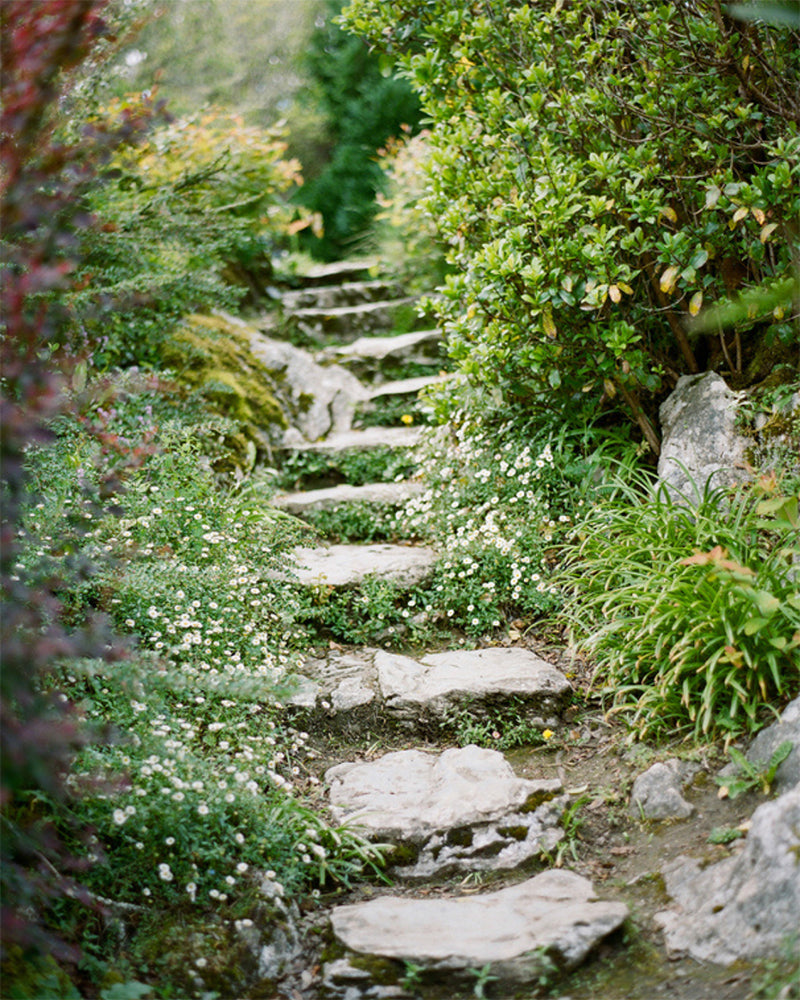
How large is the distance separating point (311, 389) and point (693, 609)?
441 cm

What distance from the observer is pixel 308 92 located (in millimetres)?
13523

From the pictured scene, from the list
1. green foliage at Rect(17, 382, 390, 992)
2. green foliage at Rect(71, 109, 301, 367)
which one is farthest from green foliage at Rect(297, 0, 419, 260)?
green foliage at Rect(17, 382, 390, 992)

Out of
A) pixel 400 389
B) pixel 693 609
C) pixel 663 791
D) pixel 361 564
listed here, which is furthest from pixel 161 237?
pixel 663 791

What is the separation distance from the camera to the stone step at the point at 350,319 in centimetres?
784

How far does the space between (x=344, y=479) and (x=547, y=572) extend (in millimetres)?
2310

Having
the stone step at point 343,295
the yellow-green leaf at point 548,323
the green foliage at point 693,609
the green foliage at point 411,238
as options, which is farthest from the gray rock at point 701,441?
the stone step at point 343,295

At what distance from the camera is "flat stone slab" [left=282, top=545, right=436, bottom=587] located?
14.1ft

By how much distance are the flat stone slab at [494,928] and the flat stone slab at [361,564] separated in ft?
6.40

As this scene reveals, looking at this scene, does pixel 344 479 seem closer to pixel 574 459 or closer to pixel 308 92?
pixel 574 459

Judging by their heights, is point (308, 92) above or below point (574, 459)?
above

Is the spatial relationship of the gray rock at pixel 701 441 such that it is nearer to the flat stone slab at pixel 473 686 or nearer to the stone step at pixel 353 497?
the flat stone slab at pixel 473 686

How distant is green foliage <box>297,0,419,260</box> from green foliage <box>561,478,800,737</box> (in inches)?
318

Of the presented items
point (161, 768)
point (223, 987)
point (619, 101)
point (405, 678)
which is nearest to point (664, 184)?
point (619, 101)

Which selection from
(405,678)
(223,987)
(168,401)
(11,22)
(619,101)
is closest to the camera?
(11,22)
